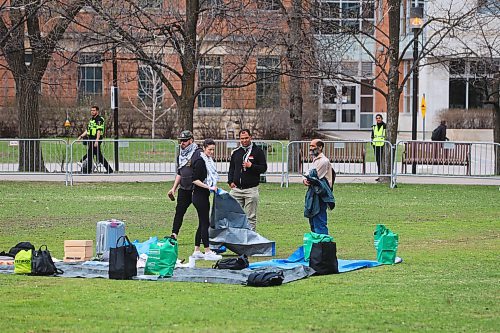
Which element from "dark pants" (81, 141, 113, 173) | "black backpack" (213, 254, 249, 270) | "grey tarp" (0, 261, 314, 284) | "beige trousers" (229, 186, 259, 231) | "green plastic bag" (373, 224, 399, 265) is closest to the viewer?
"grey tarp" (0, 261, 314, 284)

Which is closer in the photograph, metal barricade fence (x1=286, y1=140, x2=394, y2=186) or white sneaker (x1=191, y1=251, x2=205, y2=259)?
white sneaker (x1=191, y1=251, x2=205, y2=259)

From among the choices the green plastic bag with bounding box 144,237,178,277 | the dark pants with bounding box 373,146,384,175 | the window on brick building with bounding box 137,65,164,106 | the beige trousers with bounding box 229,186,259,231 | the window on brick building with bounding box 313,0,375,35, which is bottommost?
the green plastic bag with bounding box 144,237,178,277

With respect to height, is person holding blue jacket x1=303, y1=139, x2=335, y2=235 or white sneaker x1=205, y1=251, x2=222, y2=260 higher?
person holding blue jacket x1=303, y1=139, x2=335, y2=235

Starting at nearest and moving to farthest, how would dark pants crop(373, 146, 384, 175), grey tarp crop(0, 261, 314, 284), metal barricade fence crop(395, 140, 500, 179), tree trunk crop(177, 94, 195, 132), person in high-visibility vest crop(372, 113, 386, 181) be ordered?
1. grey tarp crop(0, 261, 314, 284)
2. metal barricade fence crop(395, 140, 500, 179)
3. person in high-visibility vest crop(372, 113, 386, 181)
4. dark pants crop(373, 146, 384, 175)
5. tree trunk crop(177, 94, 195, 132)

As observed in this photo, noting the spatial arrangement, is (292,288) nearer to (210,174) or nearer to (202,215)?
(202,215)

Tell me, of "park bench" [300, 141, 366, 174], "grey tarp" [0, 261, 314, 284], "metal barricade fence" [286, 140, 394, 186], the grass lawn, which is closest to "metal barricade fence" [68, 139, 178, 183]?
"metal barricade fence" [286, 140, 394, 186]

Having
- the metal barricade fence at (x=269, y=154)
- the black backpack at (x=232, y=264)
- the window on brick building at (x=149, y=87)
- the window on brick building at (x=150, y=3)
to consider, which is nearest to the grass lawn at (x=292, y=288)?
the black backpack at (x=232, y=264)

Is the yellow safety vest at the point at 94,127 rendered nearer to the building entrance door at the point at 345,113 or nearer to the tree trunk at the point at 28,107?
the tree trunk at the point at 28,107

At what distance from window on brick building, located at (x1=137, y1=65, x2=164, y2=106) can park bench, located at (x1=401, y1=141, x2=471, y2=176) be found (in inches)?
873

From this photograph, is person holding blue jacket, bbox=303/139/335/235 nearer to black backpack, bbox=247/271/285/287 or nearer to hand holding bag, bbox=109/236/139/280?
black backpack, bbox=247/271/285/287

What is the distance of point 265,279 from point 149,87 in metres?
40.1

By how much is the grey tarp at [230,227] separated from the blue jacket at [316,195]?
31.0 inches

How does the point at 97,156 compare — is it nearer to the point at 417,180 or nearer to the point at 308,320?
the point at 417,180

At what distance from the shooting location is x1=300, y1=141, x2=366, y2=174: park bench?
2850cm
